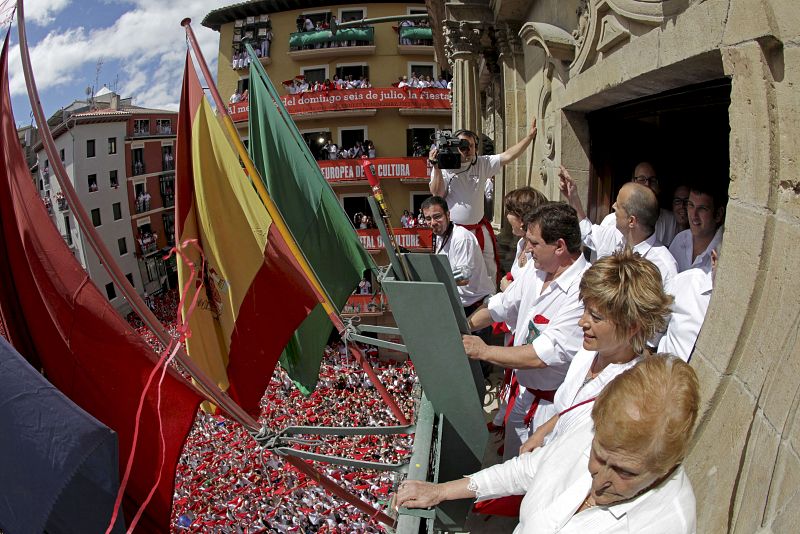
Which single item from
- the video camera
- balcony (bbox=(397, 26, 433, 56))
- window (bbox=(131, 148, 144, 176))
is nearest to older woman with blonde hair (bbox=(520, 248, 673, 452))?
the video camera

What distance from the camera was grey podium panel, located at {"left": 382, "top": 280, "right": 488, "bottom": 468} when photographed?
2521 mm

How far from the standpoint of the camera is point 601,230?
4.09 m

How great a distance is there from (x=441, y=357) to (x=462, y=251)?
7.70 ft

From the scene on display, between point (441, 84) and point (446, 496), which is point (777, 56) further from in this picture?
point (441, 84)

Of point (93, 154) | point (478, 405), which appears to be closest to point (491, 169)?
point (478, 405)

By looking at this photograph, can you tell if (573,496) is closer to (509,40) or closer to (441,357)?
(441,357)

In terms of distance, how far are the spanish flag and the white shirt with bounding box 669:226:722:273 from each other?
2273 millimetres

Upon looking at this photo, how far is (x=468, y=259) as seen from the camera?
4.90 meters

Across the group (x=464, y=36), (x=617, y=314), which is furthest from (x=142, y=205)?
(x=617, y=314)

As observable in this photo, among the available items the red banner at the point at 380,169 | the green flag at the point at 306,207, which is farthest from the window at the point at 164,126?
the green flag at the point at 306,207

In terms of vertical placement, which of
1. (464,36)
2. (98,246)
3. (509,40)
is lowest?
(98,246)

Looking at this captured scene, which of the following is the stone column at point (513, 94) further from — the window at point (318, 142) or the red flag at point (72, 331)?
the window at point (318, 142)

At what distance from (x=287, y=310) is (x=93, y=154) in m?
28.1

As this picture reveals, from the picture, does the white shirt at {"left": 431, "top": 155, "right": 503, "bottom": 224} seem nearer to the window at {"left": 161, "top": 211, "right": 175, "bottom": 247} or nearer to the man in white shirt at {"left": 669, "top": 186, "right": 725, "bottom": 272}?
the man in white shirt at {"left": 669, "top": 186, "right": 725, "bottom": 272}
